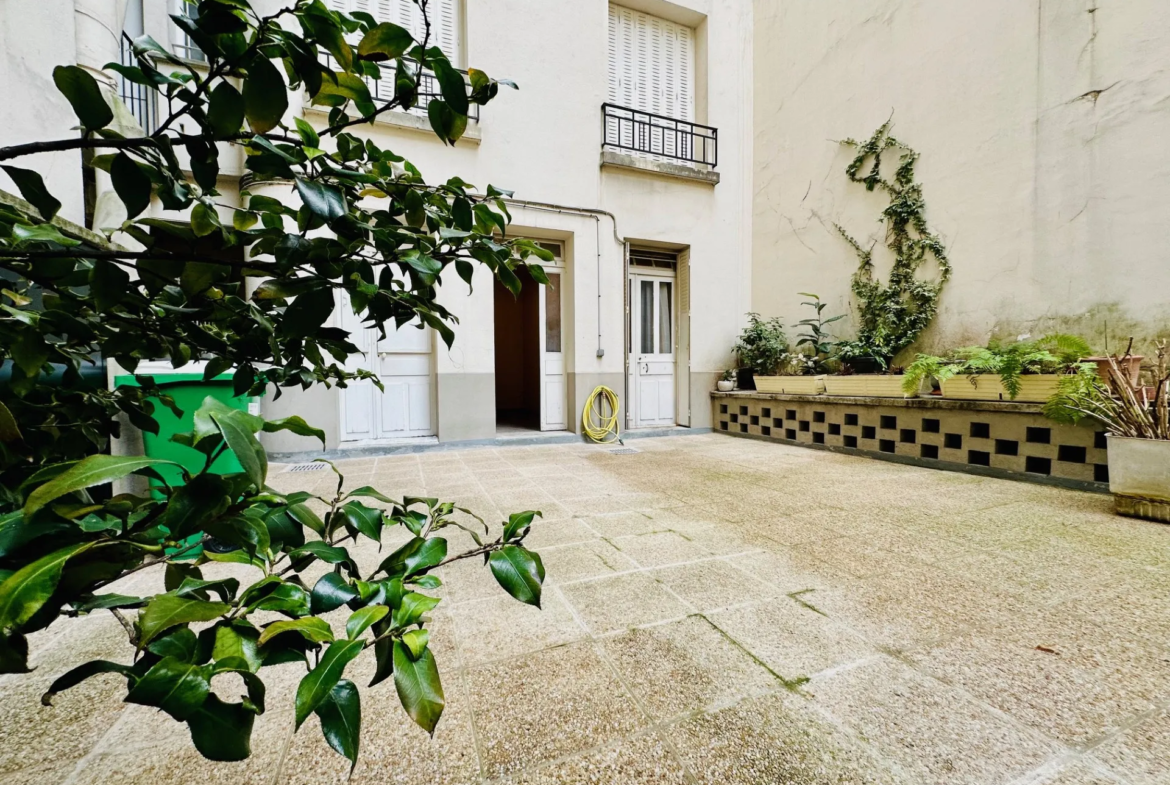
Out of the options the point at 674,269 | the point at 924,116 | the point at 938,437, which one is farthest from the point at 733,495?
the point at 924,116

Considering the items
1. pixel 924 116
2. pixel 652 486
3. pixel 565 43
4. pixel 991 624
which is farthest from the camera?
pixel 565 43

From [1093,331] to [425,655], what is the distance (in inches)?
197

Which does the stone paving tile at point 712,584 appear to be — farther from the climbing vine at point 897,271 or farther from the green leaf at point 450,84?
the climbing vine at point 897,271

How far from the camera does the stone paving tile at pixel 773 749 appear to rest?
2.87ft

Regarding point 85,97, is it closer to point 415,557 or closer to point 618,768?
point 415,557

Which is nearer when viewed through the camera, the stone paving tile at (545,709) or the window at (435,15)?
the stone paving tile at (545,709)

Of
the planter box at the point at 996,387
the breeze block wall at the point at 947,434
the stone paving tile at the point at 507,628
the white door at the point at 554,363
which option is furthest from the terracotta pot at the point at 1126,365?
the white door at the point at 554,363

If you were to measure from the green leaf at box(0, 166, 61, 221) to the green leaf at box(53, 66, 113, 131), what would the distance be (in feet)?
0.29

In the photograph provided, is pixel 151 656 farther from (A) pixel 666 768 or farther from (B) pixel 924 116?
(B) pixel 924 116

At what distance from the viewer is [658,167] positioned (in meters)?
5.38

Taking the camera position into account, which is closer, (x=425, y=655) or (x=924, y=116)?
(x=425, y=655)

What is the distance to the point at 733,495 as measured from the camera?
9.40ft

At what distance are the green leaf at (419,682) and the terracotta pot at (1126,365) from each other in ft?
12.1

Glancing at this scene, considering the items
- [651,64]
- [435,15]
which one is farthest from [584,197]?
[435,15]
